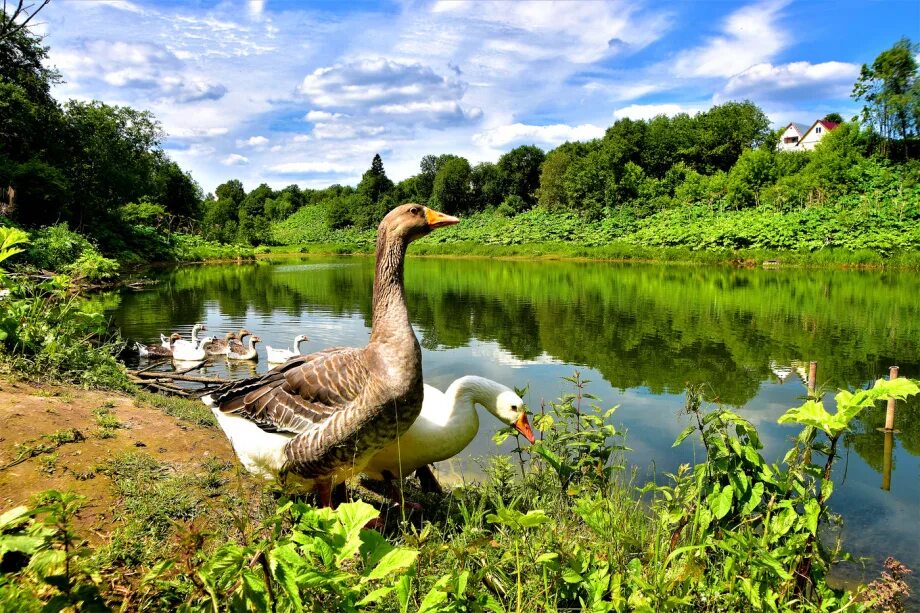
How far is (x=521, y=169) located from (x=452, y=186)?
35.4ft

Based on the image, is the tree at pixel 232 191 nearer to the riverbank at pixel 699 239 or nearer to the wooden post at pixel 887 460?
the riverbank at pixel 699 239

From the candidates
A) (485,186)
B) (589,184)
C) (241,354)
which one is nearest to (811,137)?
(589,184)

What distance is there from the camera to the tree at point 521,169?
256 feet

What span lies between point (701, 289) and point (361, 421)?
27.8 meters

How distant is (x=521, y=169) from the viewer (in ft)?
258

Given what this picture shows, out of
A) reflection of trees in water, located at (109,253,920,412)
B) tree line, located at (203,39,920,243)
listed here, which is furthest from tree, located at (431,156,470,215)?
reflection of trees in water, located at (109,253,920,412)

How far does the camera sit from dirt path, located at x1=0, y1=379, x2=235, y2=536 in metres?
3.62

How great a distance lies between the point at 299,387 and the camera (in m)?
4.11

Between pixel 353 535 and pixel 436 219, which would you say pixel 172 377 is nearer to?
pixel 436 219

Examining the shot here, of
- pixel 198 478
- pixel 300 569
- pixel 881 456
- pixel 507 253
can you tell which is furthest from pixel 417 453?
pixel 507 253

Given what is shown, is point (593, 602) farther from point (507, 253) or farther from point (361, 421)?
point (507, 253)

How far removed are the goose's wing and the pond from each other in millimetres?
2647

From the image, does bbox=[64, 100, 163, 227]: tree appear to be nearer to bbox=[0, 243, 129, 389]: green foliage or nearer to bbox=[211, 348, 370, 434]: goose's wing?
bbox=[0, 243, 129, 389]: green foliage

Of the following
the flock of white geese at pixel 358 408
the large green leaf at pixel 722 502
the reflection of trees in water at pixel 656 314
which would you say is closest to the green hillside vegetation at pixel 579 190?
the reflection of trees in water at pixel 656 314
